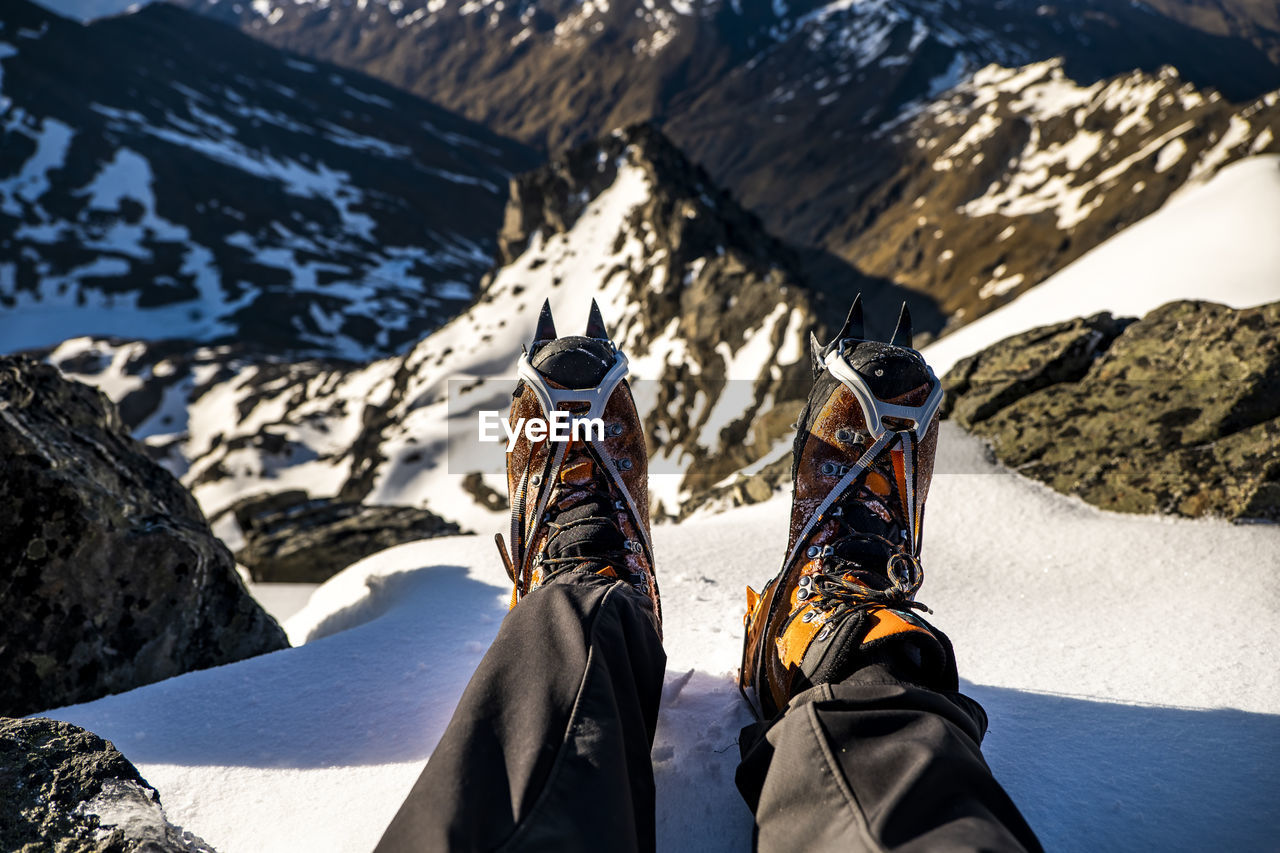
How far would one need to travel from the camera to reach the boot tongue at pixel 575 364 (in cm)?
221

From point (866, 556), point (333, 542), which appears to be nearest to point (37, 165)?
point (333, 542)

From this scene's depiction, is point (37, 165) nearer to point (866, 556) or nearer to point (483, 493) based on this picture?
point (483, 493)

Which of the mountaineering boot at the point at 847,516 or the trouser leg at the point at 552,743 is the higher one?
the mountaineering boot at the point at 847,516

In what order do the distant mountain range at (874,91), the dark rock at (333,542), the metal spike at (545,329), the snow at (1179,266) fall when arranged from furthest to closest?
1. the distant mountain range at (874,91)
2. the dark rock at (333,542)
3. the snow at (1179,266)
4. the metal spike at (545,329)

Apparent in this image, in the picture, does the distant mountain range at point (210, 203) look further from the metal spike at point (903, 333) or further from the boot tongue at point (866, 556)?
the boot tongue at point (866, 556)

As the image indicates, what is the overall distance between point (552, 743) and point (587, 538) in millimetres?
778

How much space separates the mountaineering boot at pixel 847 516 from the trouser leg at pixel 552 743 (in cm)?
37

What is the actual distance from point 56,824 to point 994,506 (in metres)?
3.28

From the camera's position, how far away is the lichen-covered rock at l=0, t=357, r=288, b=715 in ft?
7.12

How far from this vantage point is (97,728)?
1.83 metres

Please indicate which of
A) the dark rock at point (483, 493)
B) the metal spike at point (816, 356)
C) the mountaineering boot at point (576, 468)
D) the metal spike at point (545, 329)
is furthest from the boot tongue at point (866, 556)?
the dark rock at point (483, 493)

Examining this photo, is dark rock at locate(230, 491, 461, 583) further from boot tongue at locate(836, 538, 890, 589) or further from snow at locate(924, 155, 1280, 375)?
boot tongue at locate(836, 538, 890, 589)

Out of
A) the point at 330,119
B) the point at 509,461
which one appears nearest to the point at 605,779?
the point at 509,461

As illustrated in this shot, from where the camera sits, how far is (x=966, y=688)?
191cm
